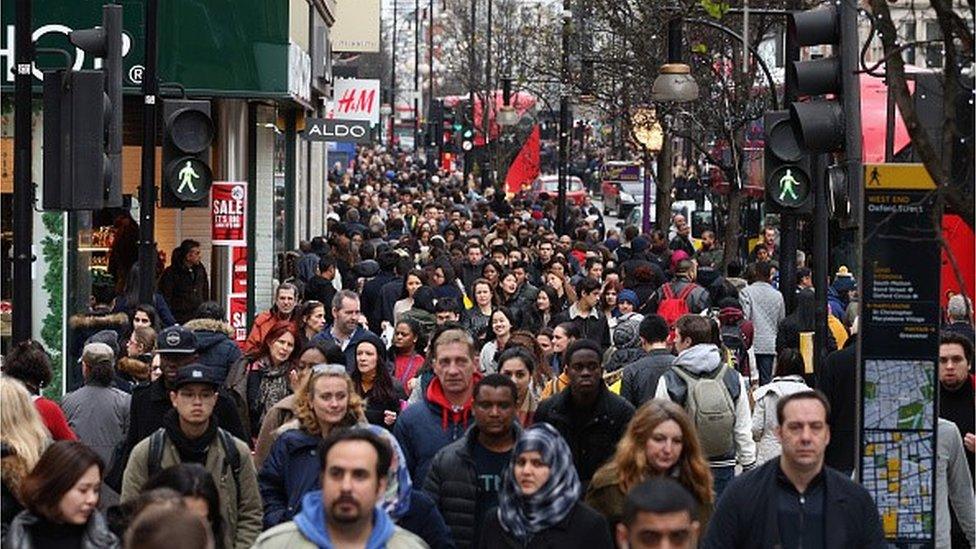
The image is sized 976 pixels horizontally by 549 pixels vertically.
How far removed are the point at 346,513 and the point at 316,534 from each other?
0.37 feet

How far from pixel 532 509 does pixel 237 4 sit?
680 inches

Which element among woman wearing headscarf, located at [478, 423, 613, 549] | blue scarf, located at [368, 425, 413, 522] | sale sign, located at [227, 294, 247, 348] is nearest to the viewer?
woman wearing headscarf, located at [478, 423, 613, 549]

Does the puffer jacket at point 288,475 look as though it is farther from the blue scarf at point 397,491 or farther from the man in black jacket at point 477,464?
the blue scarf at point 397,491

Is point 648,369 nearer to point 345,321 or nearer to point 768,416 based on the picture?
point 768,416

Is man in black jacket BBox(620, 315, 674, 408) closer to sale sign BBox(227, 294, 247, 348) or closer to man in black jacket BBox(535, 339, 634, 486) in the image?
man in black jacket BBox(535, 339, 634, 486)

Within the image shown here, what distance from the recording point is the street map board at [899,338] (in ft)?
33.3

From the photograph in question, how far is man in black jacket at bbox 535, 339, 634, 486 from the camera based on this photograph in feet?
37.5

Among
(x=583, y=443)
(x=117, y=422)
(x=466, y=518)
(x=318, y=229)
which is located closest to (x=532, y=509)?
(x=466, y=518)

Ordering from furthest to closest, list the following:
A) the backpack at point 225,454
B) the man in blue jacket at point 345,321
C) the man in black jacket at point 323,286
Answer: the man in black jacket at point 323,286 < the man in blue jacket at point 345,321 < the backpack at point 225,454

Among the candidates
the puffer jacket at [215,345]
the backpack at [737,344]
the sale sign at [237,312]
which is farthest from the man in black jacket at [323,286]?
the puffer jacket at [215,345]

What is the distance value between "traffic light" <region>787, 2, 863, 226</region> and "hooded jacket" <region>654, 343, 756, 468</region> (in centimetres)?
106

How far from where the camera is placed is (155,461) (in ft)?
32.1

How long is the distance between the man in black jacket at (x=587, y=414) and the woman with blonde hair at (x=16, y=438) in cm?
288

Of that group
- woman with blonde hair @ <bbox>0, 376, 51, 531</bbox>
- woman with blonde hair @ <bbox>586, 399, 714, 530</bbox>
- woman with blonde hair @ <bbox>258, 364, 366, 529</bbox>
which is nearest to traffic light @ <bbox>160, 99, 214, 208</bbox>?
woman with blonde hair @ <bbox>258, 364, 366, 529</bbox>
